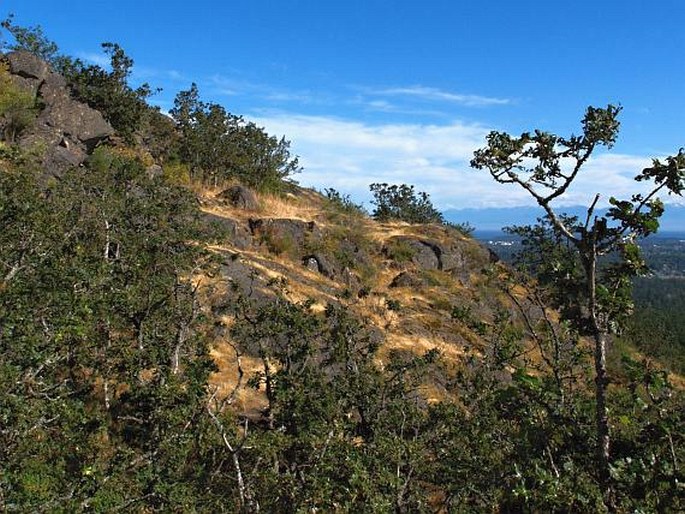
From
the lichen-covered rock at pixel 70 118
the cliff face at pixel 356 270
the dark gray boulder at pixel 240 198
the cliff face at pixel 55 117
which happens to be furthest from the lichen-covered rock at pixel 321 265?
the lichen-covered rock at pixel 70 118

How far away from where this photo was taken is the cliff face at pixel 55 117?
30.7 meters

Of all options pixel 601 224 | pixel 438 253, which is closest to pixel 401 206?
pixel 438 253

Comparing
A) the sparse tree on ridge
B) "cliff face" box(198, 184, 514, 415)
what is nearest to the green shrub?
"cliff face" box(198, 184, 514, 415)

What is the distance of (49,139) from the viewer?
101 feet

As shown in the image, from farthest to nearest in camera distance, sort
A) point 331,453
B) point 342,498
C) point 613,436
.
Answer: point 331,453
point 342,498
point 613,436

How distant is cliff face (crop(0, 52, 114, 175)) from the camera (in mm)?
30719

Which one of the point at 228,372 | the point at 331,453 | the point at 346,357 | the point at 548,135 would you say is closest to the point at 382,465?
the point at 331,453

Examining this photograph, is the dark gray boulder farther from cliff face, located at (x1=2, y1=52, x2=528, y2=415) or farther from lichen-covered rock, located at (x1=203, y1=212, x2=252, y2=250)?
lichen-covered rock, located at (x1=203, y1=212, x2=252, y2=250)

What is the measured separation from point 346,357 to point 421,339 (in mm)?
16892

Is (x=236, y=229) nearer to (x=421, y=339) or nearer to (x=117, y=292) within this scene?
(x=421, y=339)

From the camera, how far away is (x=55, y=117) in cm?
3328

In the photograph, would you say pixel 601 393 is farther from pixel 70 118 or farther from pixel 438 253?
pixel 438 253

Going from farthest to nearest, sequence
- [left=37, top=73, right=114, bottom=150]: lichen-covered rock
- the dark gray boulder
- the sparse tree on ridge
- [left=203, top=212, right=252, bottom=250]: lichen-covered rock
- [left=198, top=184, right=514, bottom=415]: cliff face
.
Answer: the dark gray boulder, [left=37, top=73, right=114, bottom=150]: lichen-covered rock, [left=203, top=212, right=252, bottom=250]: lichen-covered rock, [left=198, top=184, right=514, bottom=415]: cliff face, the sparse tree on ridge

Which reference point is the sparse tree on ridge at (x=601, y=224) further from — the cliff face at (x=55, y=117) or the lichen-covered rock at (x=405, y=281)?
the lichen-covered rock at (x=405, y=281)
